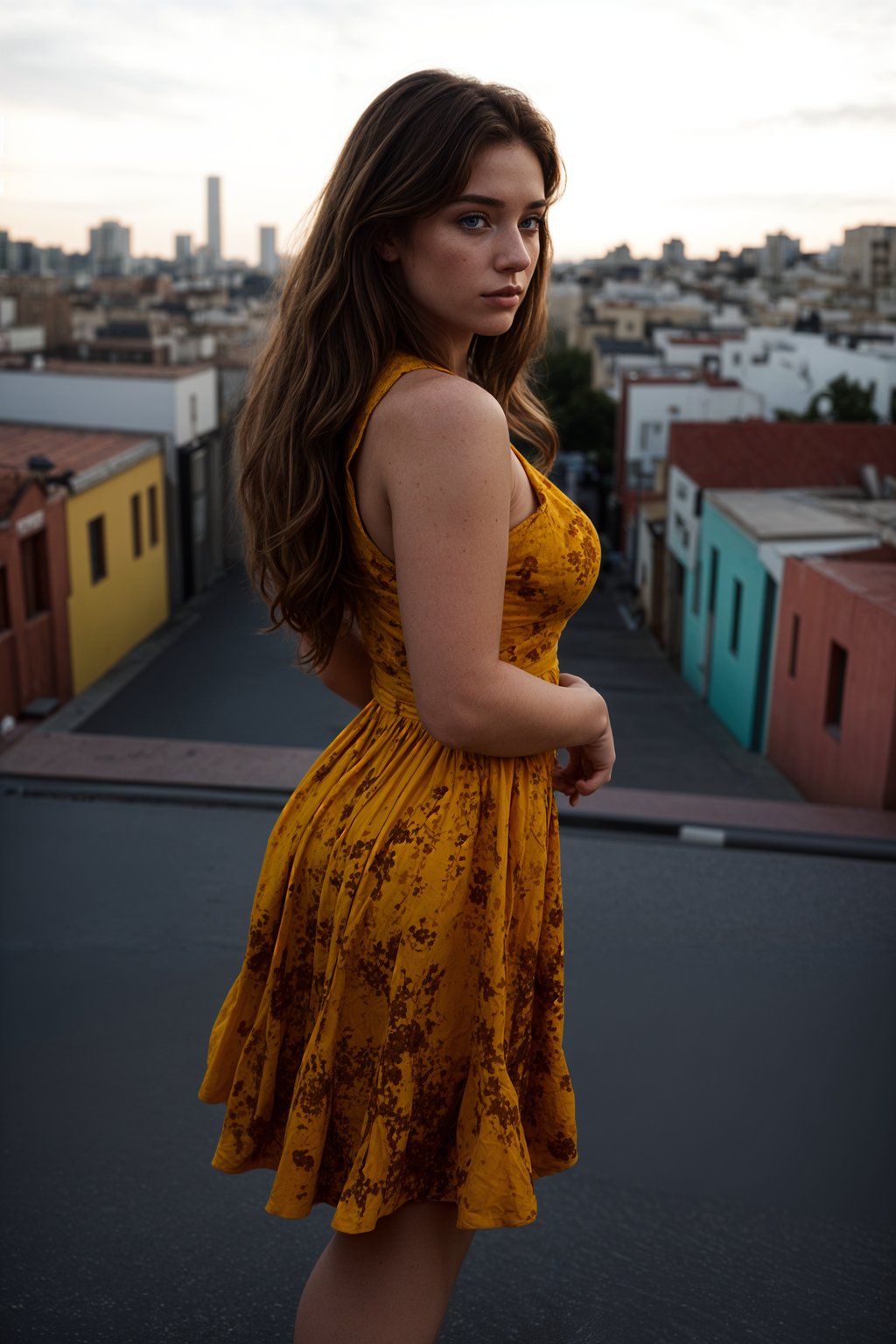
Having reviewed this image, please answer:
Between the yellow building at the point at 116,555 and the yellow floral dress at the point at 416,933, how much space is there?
17.0m

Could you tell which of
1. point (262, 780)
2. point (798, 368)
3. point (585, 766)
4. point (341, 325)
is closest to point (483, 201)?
point (341, 325)

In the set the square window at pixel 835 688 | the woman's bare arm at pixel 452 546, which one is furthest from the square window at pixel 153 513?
the woman's bare arm at pixel 452 546

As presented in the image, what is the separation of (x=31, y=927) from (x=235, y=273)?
13666 cm

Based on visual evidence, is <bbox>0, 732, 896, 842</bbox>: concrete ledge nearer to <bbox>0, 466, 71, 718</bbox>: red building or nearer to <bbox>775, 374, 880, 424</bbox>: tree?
<bbox>0, 466, 71, 718</bbox>: red building

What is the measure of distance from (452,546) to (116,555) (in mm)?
19761

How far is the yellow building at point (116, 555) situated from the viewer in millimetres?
18484

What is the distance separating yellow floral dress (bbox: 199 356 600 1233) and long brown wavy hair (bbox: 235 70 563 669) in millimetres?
40

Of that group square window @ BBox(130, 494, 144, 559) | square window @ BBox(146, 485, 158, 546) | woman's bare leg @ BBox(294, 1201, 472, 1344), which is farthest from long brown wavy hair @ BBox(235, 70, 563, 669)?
square window @ BBox(146, 485, 158, 546)

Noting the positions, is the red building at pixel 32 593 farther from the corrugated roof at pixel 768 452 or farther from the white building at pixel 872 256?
the white building at pixel 872 256

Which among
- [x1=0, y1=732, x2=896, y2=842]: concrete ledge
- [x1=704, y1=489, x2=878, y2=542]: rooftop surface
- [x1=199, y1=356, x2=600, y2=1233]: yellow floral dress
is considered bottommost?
[x1=704, y1=489, x2=878, y2=542]: rooftop surface

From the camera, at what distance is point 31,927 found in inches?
136

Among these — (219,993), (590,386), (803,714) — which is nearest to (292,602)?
(219,993)

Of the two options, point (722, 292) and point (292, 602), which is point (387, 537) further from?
point (722, 292)

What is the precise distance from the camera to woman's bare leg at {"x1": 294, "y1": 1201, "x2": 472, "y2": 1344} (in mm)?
1604
